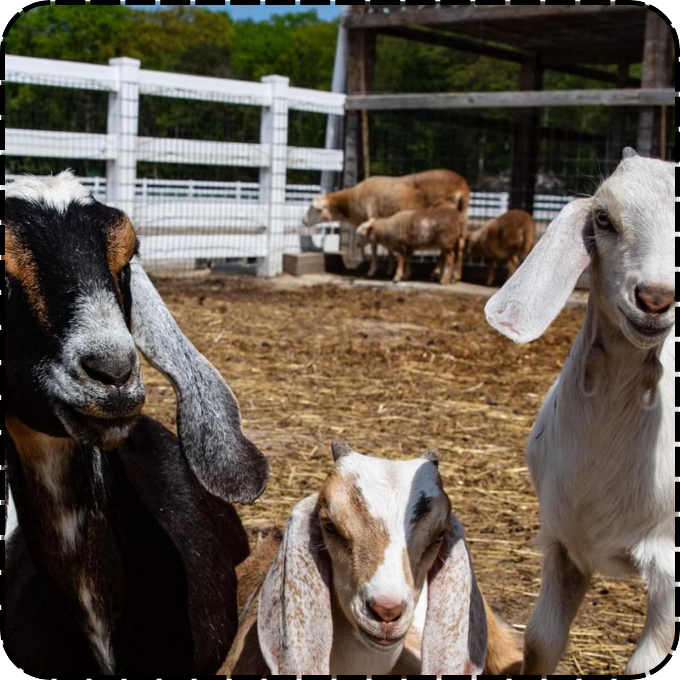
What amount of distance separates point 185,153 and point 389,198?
2.85 metres

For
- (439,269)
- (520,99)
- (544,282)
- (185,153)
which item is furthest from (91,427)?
(439,269)

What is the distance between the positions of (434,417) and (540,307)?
324 centimetres

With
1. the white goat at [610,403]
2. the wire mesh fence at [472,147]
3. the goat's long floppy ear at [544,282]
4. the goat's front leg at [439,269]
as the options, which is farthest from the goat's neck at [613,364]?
the wire mesh fence at [472,147]

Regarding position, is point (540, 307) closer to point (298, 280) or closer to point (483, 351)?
point (483, 351)

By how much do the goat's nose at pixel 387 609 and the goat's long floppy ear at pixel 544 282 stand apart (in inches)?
27.6

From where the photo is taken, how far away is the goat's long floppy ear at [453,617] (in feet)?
8.89

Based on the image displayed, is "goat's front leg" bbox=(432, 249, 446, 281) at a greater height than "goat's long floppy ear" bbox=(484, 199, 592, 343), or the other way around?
"goat's long floppy ear" bbox=(484, 199, 592, 343)

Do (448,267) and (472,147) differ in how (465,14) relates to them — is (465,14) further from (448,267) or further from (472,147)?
(472,147)

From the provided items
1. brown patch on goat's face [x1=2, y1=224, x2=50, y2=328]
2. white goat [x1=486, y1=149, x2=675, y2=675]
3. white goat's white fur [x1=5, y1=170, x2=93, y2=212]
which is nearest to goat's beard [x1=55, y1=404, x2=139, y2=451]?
brown patch on goat's face [x1=2, y1=224, x2=50, y2=328]

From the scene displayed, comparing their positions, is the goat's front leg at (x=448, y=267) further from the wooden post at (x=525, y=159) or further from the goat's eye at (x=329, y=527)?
the goat's eye at (x=329, y=527)

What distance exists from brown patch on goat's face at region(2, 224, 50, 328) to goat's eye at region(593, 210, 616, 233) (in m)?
1.44

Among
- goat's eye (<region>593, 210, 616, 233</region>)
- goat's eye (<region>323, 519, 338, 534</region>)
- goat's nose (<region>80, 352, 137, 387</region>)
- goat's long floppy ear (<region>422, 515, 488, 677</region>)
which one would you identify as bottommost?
goat's long floppy ear (<region>422, 515, 488, 677</region>)

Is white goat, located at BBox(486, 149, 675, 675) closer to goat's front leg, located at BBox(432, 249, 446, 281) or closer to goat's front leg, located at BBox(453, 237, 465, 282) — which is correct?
goat's front leg, located at BBox(453, 237, 465, 282)

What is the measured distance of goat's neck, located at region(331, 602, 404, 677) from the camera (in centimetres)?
287
